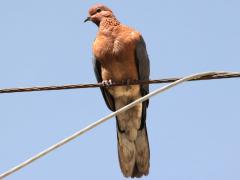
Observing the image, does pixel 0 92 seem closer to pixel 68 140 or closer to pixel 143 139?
pixel 68 140

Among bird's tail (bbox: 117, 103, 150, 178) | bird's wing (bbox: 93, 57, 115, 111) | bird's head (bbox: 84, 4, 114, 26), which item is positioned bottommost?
bird's tail (bbox: 117, 103, 150, 178)

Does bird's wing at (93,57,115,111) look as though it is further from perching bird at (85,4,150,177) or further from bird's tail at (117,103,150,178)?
bird's tail at (117,103,150,178)

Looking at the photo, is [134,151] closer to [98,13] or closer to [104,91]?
[104,91]

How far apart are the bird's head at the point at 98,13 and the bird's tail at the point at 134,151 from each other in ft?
4.49

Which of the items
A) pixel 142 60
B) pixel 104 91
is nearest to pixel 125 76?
pixel 142 60

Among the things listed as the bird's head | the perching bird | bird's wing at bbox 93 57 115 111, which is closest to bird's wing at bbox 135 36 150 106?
the perching bird

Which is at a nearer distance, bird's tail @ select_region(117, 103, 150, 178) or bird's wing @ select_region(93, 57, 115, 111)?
bird's tail @ select_region(117, 103, 150, 178)

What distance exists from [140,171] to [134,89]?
1.09 m

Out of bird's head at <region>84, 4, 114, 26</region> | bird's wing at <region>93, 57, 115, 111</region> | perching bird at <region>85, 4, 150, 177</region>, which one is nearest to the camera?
perching bird at <region>85, 4, 150, 177</region>

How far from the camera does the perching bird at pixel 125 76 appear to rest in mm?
9945

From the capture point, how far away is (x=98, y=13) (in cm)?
1080

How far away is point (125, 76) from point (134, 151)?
1049mm

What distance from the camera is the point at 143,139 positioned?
34.2ft

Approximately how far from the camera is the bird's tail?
10031mm
